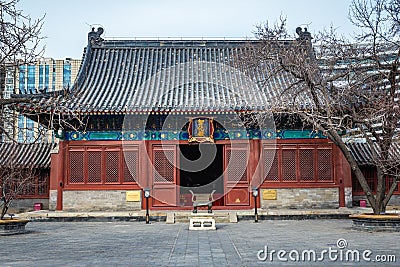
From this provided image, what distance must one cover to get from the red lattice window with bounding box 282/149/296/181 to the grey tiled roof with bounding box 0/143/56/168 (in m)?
9.32

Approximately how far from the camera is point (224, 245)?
34.2 feet

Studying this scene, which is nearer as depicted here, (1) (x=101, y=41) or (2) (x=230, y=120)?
(2) (x=230, y=120)

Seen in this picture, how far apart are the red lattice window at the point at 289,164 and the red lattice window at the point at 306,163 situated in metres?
0.26

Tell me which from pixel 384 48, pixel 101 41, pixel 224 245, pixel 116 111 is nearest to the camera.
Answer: pixel 224 245

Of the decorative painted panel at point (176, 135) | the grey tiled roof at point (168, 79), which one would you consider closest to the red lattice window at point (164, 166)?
the decorative painted panel at point (176, 135)

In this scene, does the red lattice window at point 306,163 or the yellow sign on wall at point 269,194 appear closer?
the yellow sign on wall at point 269,194

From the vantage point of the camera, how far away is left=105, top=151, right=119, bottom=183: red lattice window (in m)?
18.1

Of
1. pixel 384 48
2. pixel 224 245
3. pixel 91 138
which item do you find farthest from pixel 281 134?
pixel 224 245

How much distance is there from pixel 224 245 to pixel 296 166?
8.47 m

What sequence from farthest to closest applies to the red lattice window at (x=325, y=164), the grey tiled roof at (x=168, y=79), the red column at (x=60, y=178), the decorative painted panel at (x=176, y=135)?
the decorative painted panel at (x=176, y=135) < the red lattice window at (x=325, y=164) < the red column at (x=60, y=178) < the grey tiled roof at (x=168, y=79)

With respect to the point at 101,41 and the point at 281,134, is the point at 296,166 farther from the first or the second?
the point at 101,41

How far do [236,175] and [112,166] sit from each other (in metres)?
A: 4.59

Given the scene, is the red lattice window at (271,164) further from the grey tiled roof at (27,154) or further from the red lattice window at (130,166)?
the grey tiled roof at (27,154)

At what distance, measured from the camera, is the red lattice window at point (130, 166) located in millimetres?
18125
